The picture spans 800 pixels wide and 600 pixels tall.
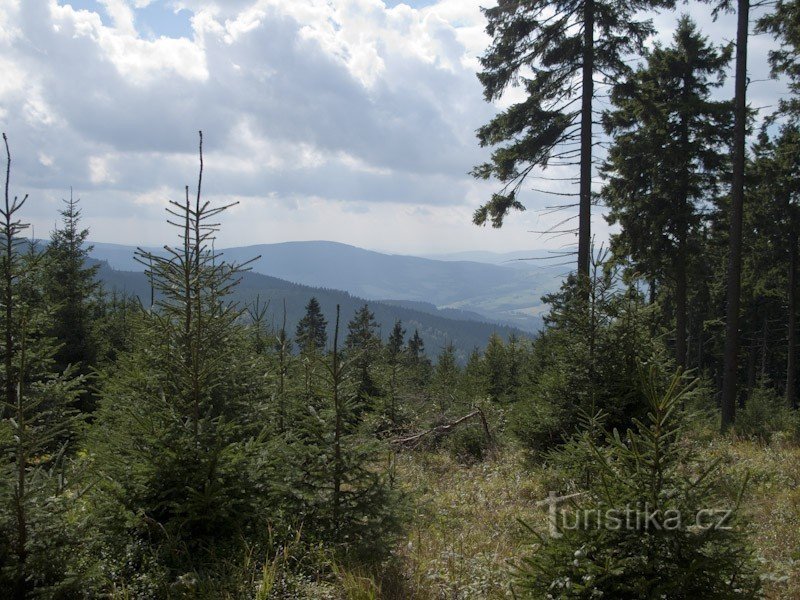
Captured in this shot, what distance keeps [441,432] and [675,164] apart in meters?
13.0

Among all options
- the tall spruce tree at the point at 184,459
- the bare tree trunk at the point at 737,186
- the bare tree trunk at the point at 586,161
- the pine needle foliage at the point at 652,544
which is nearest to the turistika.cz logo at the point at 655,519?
the pine needle foliage at the point at 652,544

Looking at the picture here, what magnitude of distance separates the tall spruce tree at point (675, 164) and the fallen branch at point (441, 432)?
9525mm

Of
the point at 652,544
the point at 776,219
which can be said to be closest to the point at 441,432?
the point at 652,544

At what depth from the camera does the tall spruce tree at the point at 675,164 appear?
1756 cm

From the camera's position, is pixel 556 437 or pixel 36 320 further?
pixel 556 437

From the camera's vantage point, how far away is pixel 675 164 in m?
17.9

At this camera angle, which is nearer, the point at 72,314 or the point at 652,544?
the point at 652,544

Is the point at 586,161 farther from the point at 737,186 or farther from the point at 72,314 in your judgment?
the point at 72,314

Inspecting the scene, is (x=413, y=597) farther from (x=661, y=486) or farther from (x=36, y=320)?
(x=36, y=320)

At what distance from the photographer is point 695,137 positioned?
17.7 metres

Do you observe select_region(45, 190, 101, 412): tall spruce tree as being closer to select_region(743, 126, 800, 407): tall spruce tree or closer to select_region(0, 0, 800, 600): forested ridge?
select_region(0, 0, 800, 600): forested ridge

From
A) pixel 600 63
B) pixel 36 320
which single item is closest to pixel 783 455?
pixel 600 63

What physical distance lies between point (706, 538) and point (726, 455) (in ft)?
24.4

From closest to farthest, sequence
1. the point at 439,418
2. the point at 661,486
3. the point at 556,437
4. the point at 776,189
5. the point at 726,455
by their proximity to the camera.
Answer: the point at 661,486
the point at 556,437
the point at 726,455
the point at 439,418
the point at 776,189
